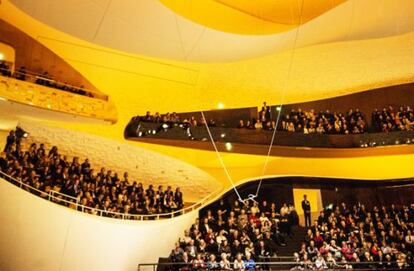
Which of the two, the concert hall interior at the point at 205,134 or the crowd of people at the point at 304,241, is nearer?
the concert hall interior at the point at 205,134

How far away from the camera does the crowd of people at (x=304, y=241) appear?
31.2 feet

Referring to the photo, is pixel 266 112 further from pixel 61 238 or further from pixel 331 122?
pixel 61 238

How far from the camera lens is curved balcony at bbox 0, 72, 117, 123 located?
10.3 metres

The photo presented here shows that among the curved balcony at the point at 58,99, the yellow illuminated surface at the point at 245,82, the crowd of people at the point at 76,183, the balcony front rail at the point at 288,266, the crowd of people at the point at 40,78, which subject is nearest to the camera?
the crowd of people at the point at 76,183

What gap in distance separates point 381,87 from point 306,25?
216 inches

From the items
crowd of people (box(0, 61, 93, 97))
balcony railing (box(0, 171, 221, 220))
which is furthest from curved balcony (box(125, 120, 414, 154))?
balcony railing (box(0, 171, 221, 220))

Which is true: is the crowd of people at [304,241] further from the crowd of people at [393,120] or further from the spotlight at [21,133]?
the spotlight at [21,133]

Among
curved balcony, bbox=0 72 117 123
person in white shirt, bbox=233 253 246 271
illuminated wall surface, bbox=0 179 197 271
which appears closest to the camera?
illuminated wall surface, bbox=0 179 197 271

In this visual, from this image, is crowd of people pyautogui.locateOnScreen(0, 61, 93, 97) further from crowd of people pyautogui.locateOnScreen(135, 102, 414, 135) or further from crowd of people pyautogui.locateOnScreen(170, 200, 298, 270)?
crowd of people pyautogui.locateOnScreen(170, 200, 298, 270)

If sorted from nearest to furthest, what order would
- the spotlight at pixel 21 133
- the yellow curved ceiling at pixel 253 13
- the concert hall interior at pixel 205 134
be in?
the concert hall interior at pixel 205 134
the spotlight at pixel 21 133
the yellow curved ceiling at pixel 253 13

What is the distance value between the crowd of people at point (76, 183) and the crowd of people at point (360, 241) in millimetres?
3897

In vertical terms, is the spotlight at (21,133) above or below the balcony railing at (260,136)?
below

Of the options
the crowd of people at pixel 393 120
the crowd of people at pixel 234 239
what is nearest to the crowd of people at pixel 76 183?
the crowd of people at pixel 234 239

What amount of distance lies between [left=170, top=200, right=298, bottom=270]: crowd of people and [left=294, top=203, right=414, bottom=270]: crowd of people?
0.75 meters
